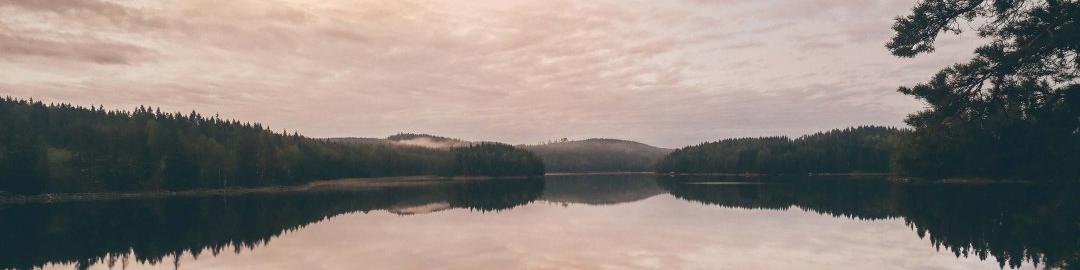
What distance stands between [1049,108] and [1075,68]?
187 centimetres

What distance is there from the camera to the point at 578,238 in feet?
145

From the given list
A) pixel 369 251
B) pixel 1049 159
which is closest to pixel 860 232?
pixel 1049 159

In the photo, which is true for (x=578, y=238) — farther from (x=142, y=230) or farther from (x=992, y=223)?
(x=142, y=230)

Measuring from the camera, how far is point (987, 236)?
40.8 metres

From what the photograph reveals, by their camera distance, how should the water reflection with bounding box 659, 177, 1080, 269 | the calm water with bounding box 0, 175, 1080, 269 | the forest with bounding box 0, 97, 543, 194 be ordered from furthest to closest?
→ the forest with bounding box 0, 97, 543, 194
the calm water with bounding box 0, 175, 1080, 269
the water reflection with bounding box 659, 177, 1080, 269

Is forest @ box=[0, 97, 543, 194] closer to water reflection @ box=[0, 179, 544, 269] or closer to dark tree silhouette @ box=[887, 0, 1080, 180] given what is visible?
water reflection @ box=[0, 179, 544, 269]

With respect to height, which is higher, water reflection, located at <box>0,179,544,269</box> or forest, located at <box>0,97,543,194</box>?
forest, located at <box>0,97,543,194</box>

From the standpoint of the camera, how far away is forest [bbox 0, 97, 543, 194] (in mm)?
113625

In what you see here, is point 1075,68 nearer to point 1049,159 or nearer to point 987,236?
point 1049,159

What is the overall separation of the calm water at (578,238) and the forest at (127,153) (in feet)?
171

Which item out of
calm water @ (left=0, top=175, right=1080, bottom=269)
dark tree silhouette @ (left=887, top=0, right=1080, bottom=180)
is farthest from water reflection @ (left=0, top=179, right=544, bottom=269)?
dark tree silhouette @ (left=887, top=0, right=1080, bottom=180)

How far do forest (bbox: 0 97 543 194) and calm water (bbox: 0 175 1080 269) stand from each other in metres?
52.2

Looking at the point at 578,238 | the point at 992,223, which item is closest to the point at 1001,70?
the point at 578,238

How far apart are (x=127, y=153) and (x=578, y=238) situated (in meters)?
121
